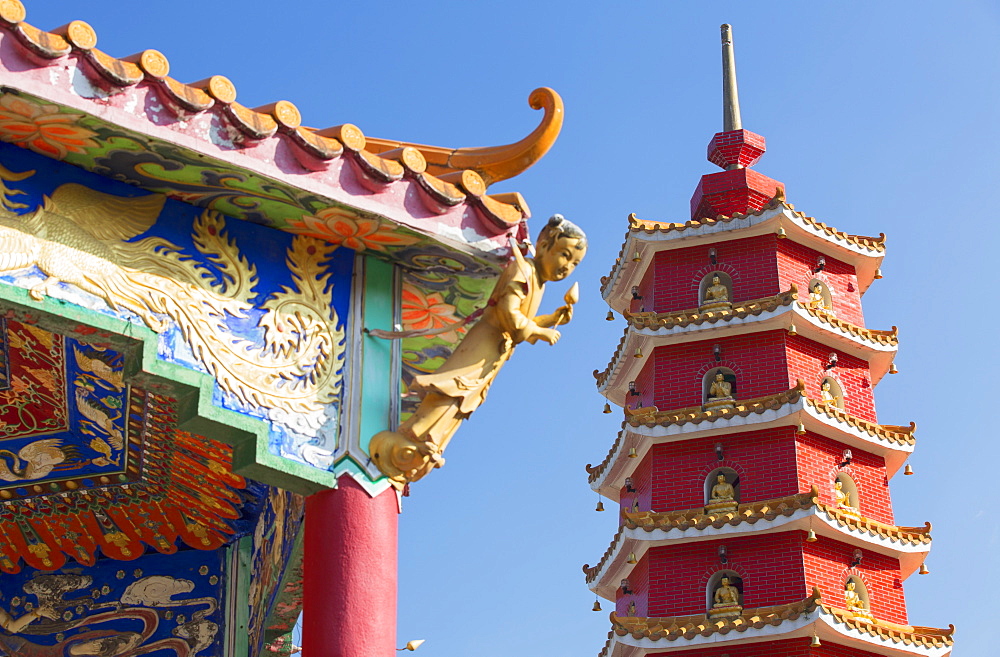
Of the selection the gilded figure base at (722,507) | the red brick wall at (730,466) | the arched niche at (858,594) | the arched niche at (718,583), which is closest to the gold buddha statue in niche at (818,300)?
the red brick wall at (730,466)

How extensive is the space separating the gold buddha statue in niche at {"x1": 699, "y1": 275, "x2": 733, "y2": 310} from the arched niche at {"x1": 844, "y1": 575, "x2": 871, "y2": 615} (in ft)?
20.2

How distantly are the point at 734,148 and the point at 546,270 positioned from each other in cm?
3169

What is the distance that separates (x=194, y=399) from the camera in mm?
6863

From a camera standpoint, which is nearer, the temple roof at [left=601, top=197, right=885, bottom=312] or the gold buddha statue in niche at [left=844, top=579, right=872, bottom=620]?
the gold buddha statue in niche at [left=844, top=579, right=872, bottom=620]

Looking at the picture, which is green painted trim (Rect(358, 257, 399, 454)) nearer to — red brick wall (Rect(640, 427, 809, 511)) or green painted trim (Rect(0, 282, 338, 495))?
green painted trim (Rect(0, 282, 338, 495))

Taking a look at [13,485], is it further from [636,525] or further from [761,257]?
[761,257]

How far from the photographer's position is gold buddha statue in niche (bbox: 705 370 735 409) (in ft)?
109

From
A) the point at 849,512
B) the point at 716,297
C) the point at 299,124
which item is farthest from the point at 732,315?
the point at 299,124

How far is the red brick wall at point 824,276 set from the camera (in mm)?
35219

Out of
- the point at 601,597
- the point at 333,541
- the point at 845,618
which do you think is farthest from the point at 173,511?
the point at 601,597

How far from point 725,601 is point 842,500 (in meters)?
3.52

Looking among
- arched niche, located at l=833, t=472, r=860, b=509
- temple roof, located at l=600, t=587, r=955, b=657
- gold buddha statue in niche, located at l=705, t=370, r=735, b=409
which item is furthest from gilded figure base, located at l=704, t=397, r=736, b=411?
temple roof, located at l=600, t=587, r=955, b=657

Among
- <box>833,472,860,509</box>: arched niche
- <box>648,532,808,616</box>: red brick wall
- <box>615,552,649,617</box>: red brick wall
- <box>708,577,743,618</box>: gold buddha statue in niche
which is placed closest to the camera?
<box>708,577,743,618</box>: gold buddha statue in niche

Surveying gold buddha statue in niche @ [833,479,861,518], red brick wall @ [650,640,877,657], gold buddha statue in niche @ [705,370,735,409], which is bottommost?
red brick wall @ [650,640,877,657]
